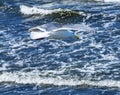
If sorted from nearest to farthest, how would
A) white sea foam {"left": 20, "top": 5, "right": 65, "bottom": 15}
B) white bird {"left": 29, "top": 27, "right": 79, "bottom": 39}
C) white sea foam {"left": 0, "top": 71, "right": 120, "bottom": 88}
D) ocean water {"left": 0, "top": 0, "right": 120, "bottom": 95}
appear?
white sea foam {"left": 0, "top": 71, "right": 120, "bottom": 88} → ocean water {"left": 0, "top": 0, "right": 120, "bottom": 95} → white bird {"left": 29, "top": 27, "right": 79, "bottom": 39} → white sea foam {"left": 20, "top": 5, "right": 65, "bottom": 15}

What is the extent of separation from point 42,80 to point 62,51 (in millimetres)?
A: 2439

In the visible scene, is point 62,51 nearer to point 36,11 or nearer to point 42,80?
point 42,80

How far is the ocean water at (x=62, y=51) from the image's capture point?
37.7 ft

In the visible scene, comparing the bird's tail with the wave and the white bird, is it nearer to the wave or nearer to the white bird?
the white bird

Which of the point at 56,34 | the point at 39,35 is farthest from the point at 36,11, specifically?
the point at 56,34

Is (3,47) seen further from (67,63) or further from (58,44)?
(67,63)

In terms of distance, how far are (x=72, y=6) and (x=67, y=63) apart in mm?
7169

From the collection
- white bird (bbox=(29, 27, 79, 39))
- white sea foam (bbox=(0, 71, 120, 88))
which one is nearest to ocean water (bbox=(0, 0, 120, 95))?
white sea foam (bbox=(0, 71, 120, 88))

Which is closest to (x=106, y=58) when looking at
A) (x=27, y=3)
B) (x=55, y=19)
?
(x=55, y=19)

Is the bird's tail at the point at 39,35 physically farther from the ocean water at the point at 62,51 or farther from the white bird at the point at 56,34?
the ocean water at the point at 62,51

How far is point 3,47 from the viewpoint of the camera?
14977mm

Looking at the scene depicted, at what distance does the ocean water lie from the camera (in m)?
11.5

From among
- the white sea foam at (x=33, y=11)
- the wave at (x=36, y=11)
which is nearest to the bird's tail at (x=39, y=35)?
the wave at (x=36, y=11)

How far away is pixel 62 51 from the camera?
14.1 m
